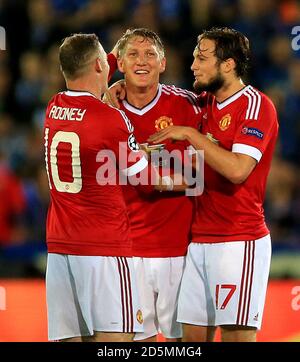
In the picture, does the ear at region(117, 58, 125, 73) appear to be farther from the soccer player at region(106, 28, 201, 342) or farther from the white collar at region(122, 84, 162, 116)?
the white collar at region(122, 84, 162, 116)

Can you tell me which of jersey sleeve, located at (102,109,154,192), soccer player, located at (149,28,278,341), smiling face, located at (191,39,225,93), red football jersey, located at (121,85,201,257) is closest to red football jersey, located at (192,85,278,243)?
soccer player, located at (149,28,278,341)

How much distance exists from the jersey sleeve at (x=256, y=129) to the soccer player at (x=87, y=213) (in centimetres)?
54

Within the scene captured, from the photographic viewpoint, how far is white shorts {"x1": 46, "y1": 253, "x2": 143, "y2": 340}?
486 centimetres

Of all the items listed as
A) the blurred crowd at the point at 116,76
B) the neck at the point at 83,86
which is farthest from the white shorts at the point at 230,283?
the blurred crowd at the point at 116,76

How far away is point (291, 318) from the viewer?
21.3 ft

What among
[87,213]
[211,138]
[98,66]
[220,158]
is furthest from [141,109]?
[87,213]

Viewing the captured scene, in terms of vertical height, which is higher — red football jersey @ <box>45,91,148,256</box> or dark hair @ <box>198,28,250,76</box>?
dark hair @ <box>198,28,250,76</box>

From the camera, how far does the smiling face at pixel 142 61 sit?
543cm

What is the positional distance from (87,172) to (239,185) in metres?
0.85

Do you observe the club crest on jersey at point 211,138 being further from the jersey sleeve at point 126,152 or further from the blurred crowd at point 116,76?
the blurred crowd at point 116,76

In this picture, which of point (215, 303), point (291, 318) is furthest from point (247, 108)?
point (291, 318)

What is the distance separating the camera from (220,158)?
16.3ft

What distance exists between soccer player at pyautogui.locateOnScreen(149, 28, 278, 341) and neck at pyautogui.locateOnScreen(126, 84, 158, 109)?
34cm

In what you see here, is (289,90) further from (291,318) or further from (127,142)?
(127,142)
